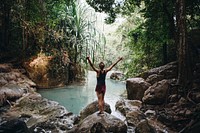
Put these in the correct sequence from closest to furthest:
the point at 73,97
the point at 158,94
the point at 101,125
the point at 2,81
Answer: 1. the point at 101,125
2. the point at 158,94
3. the point at 2,81
4. the point at 73,97

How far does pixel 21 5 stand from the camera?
1355 cm

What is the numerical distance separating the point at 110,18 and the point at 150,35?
83.4 inches

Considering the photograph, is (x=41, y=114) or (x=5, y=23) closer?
(x=41, y=114)

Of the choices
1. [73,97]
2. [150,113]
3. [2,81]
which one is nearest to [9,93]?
[2,81]

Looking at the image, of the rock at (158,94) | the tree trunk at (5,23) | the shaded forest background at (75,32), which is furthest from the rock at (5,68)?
the rock at (158,94)

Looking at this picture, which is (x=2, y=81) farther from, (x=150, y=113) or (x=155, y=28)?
(x=155, y=28)

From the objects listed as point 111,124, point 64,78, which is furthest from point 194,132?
point 64,78

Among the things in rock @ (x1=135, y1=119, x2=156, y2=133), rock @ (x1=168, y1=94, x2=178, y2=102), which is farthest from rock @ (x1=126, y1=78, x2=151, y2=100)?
rock @ (x1=135, y1=119, x2=156, y2=133)

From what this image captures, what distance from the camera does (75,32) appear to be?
15680 mm

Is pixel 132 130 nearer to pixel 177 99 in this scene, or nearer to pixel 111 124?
pixel 111 124

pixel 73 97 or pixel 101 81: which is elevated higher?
pixel 101 81

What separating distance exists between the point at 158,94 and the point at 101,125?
298 cm

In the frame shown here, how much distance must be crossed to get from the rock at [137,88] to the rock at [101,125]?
3.36 metres

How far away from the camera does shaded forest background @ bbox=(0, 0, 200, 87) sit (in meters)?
10.9
